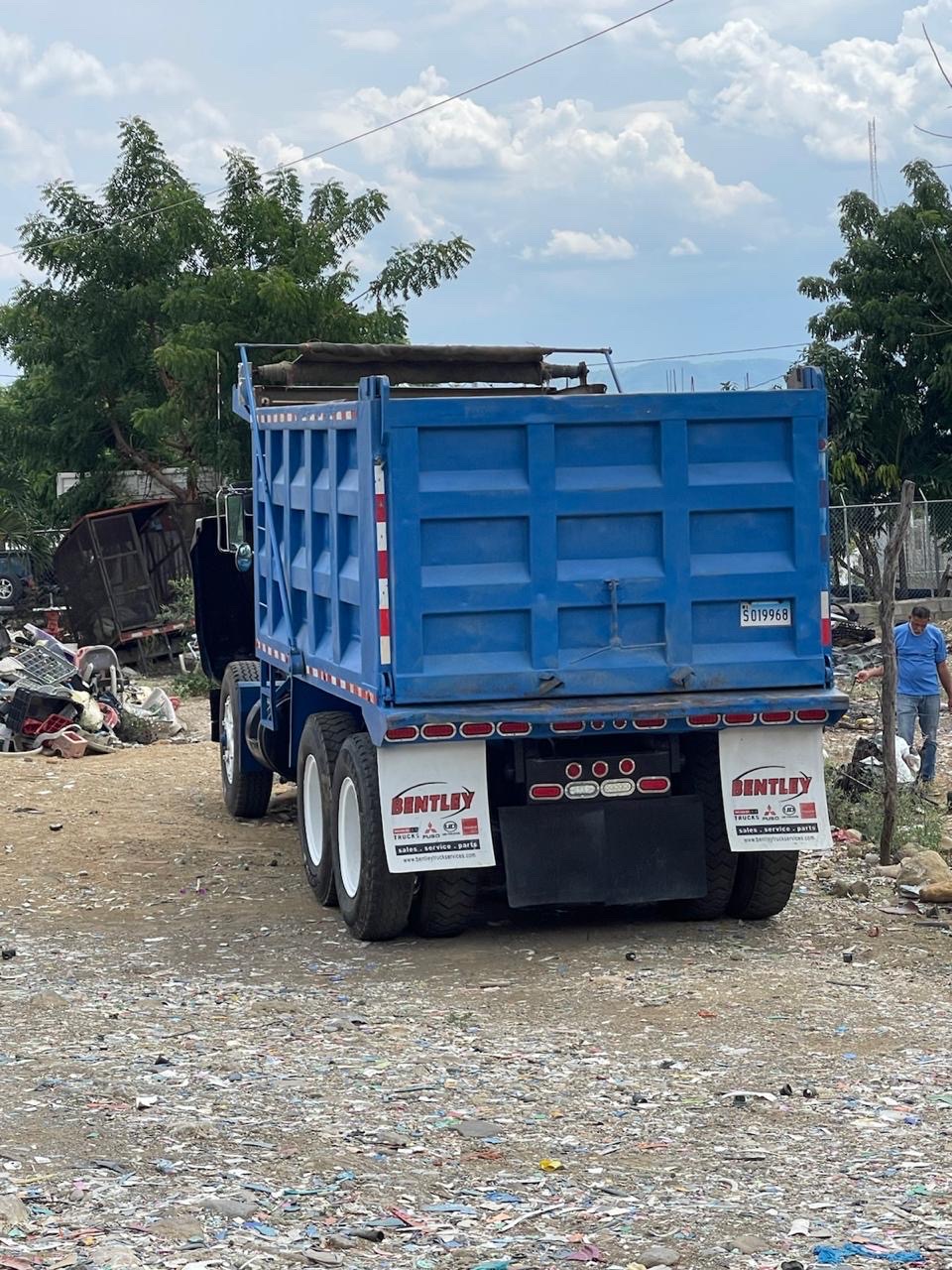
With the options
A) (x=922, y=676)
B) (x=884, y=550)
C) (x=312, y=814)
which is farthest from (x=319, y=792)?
(x=884, y=550)

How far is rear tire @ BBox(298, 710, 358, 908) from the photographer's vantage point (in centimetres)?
927

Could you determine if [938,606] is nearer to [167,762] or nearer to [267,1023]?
[167,762]

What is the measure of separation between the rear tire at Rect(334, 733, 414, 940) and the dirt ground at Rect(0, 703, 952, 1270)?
161 millimetres

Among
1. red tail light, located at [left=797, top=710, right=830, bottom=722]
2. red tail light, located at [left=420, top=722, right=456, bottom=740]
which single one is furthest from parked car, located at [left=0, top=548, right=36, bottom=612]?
red tail light, located at [left=797, top=710, right=830, bottom=722]

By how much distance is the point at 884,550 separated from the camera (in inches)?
1012

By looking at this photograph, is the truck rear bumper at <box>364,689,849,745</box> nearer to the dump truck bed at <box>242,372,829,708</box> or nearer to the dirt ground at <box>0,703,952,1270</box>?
the dump truck bed at <box>242,372,829,708</box>

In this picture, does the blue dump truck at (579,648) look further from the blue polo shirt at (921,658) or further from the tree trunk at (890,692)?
the blue polo shirt at (921,658)

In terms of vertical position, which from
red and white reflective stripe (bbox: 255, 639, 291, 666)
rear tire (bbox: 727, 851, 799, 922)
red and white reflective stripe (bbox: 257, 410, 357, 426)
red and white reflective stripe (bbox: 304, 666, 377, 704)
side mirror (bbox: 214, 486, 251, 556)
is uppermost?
red and white reflective stripe (bbox: 257, 410, 357, 426)

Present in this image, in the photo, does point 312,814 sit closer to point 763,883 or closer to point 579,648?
point 579,648

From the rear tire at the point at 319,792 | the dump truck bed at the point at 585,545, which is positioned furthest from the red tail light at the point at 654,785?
the rear tire at the point at 319,792

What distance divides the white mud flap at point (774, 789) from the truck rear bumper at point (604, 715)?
127mm

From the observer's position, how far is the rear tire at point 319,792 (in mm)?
9273

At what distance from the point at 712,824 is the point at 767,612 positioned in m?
1.12

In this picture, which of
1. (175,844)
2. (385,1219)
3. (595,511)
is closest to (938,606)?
(175,844)
